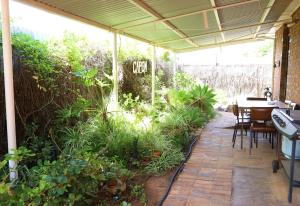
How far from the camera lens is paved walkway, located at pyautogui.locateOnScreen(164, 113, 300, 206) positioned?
3127 mm

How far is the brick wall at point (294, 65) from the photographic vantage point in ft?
20.2

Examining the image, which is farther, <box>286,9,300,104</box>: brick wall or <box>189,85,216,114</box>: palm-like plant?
<box>189,85,216,114</box>: palm-like plant

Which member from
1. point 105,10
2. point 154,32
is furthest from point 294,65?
point 105,10

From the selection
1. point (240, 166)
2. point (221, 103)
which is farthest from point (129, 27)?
point (221, 103)

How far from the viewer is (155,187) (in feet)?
11.4

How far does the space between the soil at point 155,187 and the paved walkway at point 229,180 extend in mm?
127

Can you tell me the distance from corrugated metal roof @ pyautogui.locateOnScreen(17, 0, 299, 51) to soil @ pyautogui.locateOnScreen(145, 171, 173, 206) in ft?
8.29

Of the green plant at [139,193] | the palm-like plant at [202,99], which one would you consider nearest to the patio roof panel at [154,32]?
the palm-like plant at [202,99]

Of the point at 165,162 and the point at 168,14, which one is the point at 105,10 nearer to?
the point at 168,14

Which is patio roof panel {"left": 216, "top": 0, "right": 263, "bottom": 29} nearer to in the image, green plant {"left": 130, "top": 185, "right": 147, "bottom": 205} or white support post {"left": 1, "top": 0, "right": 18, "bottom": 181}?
green plant {"left": 130, "top": 185, "right": 147, "bottom": 205}

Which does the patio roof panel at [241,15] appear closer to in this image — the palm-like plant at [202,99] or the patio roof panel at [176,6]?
the patio roof panel at [176,6]

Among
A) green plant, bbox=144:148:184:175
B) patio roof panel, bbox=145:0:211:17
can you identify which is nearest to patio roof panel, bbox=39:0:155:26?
patio roof panel, bbox=145:0:211:17

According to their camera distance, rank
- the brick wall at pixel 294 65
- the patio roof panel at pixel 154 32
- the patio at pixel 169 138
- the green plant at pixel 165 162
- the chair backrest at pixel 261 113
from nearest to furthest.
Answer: the patio at pixel 169 138, the green plant at pixel 165 162, the chair backrest at pixel 261 113, the patio roof panel at pixel 154 32, the brick wall at pixel 294 65

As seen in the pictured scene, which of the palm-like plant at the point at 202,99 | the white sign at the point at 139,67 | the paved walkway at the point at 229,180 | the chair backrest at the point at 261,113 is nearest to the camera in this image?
the paved walkway at the point at 229,180
